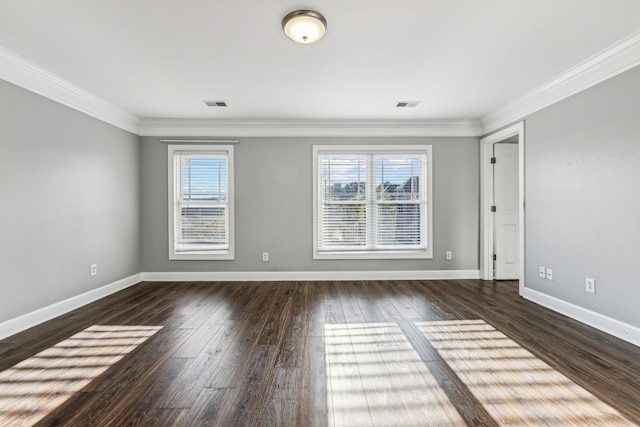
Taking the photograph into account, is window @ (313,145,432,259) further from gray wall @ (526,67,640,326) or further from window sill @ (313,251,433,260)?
gray wall @ (526,67,640,326)

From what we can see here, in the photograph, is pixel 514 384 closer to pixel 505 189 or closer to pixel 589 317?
pixel 589 317

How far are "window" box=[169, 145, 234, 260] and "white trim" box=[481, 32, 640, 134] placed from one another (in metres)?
4.17

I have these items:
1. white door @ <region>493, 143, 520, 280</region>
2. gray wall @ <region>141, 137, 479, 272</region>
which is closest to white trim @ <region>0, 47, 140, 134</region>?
gray wall @ <region>141, 137, 479, 272</region>

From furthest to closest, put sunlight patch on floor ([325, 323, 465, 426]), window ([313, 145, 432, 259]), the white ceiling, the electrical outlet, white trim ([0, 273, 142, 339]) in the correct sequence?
window ([313, 145, 432, 259])
the electrical outlet
white trim ([0, 273, 142, 339])
the white ceiling
sunlight patch on floor ([325, 323, 465, 426])

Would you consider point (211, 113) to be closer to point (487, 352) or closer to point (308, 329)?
point (308, 329)

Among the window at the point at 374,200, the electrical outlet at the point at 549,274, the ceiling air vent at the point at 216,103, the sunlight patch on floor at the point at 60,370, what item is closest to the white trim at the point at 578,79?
the window at the point at 374,200

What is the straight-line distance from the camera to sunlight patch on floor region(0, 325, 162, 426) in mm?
1608

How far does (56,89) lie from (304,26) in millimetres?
2911

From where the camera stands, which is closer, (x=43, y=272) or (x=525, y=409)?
(x=525, y=409)

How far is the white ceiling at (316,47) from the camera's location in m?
1.97

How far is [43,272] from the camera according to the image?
9.45 feet

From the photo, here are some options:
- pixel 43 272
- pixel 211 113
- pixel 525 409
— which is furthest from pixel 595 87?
pixel 43 272

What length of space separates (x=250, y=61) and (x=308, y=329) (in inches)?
104

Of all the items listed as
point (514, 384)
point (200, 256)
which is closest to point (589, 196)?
point (514, 384)
